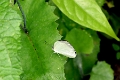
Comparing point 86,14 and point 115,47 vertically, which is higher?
point 86,14

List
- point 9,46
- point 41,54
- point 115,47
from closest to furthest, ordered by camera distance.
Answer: point 9,46, point 41,54, point 115,47

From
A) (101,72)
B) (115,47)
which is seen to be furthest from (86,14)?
(115,47)

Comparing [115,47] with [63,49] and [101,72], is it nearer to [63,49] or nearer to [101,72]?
[101,72]

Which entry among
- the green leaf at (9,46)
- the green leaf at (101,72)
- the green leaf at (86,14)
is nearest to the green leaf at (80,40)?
the green leaf at (101,72)

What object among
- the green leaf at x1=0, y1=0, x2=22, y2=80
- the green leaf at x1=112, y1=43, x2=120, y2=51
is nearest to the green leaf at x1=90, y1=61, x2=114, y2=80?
the green leaf at x1=112, y1=43, x2=120, y2=51

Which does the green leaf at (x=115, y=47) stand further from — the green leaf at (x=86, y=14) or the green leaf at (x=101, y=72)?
the green leaf at (x=86, y=14)

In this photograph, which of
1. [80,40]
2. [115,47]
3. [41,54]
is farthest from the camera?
[115,47]

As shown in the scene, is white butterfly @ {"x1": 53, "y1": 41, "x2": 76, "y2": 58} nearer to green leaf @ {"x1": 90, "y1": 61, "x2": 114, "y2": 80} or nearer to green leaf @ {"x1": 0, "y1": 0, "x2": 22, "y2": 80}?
green leaf @ {"x1": 0, "y1": 0, "x2": 22, "y2": 80}
